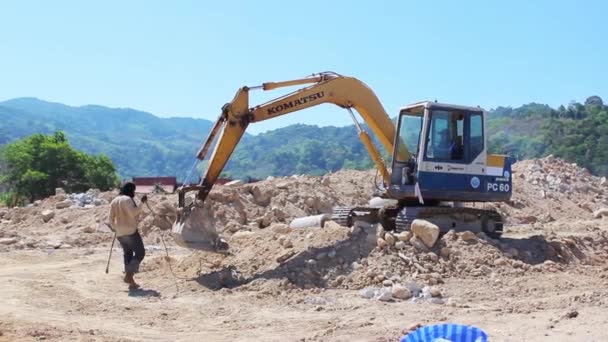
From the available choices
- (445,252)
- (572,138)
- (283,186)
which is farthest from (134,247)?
(572,138)

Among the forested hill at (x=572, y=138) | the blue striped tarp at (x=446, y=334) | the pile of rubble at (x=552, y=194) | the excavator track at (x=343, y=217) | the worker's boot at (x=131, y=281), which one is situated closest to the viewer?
the blue striped tarp at (x=446, y=334)

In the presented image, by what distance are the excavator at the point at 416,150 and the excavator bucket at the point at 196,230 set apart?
0.66 meters

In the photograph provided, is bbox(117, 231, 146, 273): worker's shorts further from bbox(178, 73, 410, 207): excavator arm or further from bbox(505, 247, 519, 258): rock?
bbox(505, 247, 519, 258): rock

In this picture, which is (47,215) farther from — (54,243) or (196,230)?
(196,230)

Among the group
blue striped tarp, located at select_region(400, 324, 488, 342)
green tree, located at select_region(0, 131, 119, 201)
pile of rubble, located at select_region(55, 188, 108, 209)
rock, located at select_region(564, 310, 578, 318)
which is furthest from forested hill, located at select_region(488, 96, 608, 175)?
blue striped tarp, located at select_region(400, 324, 488, 342)

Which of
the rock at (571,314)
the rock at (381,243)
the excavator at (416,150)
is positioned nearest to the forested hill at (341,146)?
the excavator at (416,150)

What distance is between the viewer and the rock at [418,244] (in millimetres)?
10523

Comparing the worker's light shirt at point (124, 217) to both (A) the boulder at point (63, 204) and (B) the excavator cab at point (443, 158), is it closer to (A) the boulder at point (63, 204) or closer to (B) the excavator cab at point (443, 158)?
(B) the excavator cab at point (443, 158)

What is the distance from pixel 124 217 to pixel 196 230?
1018 millimetres

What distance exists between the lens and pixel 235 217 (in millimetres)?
17750

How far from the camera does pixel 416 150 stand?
38.7 feet

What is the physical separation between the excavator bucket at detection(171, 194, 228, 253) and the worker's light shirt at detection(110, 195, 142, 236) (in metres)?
0.65

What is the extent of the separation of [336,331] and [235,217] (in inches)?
419

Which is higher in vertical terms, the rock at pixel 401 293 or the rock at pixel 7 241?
the rock at pixel 401 293
